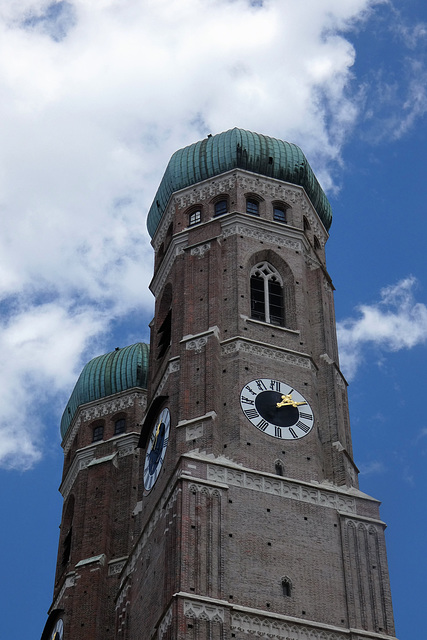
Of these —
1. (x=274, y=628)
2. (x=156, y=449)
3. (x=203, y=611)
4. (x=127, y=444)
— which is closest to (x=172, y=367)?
(x=156, y=449)

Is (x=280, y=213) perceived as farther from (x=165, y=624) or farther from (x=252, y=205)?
(x=165, y=624)

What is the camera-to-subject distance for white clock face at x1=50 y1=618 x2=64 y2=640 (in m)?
59.7

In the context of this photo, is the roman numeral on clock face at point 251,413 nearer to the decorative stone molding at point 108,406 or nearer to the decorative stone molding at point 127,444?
the decorative stone molding at point 127,444

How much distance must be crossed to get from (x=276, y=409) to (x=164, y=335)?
8.61 metres

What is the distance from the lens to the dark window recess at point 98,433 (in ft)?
223

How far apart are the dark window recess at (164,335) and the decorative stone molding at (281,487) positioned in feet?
33.1

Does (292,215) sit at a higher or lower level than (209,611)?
higher

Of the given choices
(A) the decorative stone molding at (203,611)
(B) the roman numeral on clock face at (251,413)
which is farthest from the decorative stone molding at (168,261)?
(A) the decorative stone molding at (203,611)

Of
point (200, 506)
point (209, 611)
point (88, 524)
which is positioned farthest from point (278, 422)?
point (88, 524)

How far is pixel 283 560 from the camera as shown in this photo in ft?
160

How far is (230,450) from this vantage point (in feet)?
169

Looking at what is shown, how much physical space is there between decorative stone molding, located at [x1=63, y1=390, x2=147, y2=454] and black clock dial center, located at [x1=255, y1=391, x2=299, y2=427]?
50.4 feet

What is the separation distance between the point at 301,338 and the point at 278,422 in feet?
15.6

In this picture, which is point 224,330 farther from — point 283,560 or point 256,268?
point 283,560
